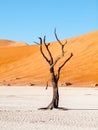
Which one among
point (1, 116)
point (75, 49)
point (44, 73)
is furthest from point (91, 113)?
point (75, 49)

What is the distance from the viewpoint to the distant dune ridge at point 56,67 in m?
61.3

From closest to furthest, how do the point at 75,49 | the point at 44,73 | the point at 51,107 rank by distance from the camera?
the point at 51,107 → the point at 44,73 → the point at 75,49

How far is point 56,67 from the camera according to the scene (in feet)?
231

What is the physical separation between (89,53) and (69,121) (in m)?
56.9

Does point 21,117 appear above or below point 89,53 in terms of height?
below

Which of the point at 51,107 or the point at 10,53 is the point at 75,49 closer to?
the point at 10,53

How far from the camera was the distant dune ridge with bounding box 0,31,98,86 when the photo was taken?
2413 inches

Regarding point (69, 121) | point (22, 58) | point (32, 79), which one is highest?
point (22, 58)

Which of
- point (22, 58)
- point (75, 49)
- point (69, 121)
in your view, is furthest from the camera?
point (22, 58)

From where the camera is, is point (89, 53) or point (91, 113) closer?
point (91, 113)

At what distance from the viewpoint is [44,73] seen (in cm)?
6906

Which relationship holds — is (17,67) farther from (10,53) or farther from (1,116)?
(1,116)

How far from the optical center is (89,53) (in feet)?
248

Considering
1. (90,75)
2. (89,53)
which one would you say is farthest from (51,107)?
(89,53)
